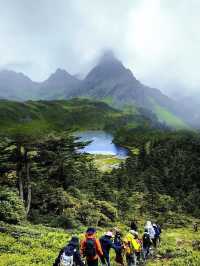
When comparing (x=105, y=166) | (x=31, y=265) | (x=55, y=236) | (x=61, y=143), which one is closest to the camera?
(x=31, y=265)

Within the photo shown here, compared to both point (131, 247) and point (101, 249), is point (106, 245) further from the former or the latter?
point (131, 247)

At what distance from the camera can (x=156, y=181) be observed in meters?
105

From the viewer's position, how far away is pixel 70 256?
1515 centimetres

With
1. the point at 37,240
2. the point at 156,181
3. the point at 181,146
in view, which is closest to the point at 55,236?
the point at 37,240

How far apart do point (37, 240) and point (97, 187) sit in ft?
113

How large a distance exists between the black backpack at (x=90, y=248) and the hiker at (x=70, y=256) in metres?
0.95

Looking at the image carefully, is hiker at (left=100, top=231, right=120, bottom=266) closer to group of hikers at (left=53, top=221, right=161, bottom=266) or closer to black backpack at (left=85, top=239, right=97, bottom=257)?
group of hikers at (left=53, top=221, right=161, bottom=266)

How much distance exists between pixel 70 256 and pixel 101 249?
7.01ft

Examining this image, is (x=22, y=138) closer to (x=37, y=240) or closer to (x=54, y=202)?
(x=54, y=202)

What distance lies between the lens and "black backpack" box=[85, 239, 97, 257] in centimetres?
1634

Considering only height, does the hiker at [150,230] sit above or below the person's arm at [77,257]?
below

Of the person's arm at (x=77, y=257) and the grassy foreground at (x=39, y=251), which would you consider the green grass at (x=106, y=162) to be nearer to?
the grassy foreground at (x=39, y=251)

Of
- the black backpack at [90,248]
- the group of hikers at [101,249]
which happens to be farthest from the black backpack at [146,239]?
the black backpack at [90,248]

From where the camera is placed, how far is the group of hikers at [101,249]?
15.3 metres
